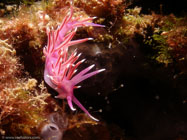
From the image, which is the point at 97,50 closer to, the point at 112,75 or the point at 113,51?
the point at 113,51

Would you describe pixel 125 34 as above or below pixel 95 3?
below

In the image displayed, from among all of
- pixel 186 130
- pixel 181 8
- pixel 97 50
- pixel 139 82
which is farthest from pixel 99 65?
pixel 181 8

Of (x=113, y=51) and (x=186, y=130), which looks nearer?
(x=113, y=51)

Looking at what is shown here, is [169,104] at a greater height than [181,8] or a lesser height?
lesser

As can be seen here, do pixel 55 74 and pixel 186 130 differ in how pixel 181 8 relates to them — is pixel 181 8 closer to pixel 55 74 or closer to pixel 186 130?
pixel 186 130

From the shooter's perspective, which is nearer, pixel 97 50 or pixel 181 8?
pixel 97 50

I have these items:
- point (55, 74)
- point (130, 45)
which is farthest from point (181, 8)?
point (55, 74)

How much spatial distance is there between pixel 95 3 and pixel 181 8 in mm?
2554

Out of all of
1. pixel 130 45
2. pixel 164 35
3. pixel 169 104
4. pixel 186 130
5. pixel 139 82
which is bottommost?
pixel 186 130

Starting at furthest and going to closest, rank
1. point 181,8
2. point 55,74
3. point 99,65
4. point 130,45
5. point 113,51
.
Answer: point 181,8
point 130,45
point 113,51
point 99,65
point 55,74

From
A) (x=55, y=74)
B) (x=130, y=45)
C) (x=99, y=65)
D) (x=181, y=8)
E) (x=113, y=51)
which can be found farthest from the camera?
(x=181, y=8)

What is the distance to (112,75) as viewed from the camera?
10.4 feet

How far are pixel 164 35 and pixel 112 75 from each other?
4.15ft

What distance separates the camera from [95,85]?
9.81 feet
